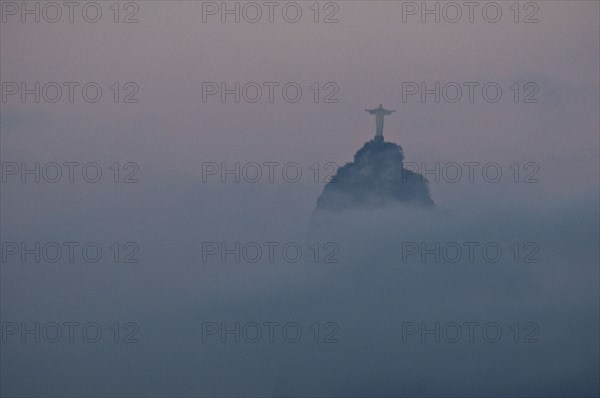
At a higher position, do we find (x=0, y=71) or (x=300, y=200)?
(x=0, y=71)

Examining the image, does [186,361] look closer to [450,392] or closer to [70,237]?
[70,237]

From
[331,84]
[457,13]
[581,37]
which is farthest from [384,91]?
[581,37]

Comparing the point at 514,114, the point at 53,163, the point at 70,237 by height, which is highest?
the point at 514,114

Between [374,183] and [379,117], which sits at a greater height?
[379,117]

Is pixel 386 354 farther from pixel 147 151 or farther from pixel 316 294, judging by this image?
pixel 147 151

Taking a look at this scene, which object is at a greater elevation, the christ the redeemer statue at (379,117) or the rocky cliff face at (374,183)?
the christ the redeemer statue at (379,117)

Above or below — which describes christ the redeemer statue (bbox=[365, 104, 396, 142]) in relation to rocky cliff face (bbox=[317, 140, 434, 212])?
above
